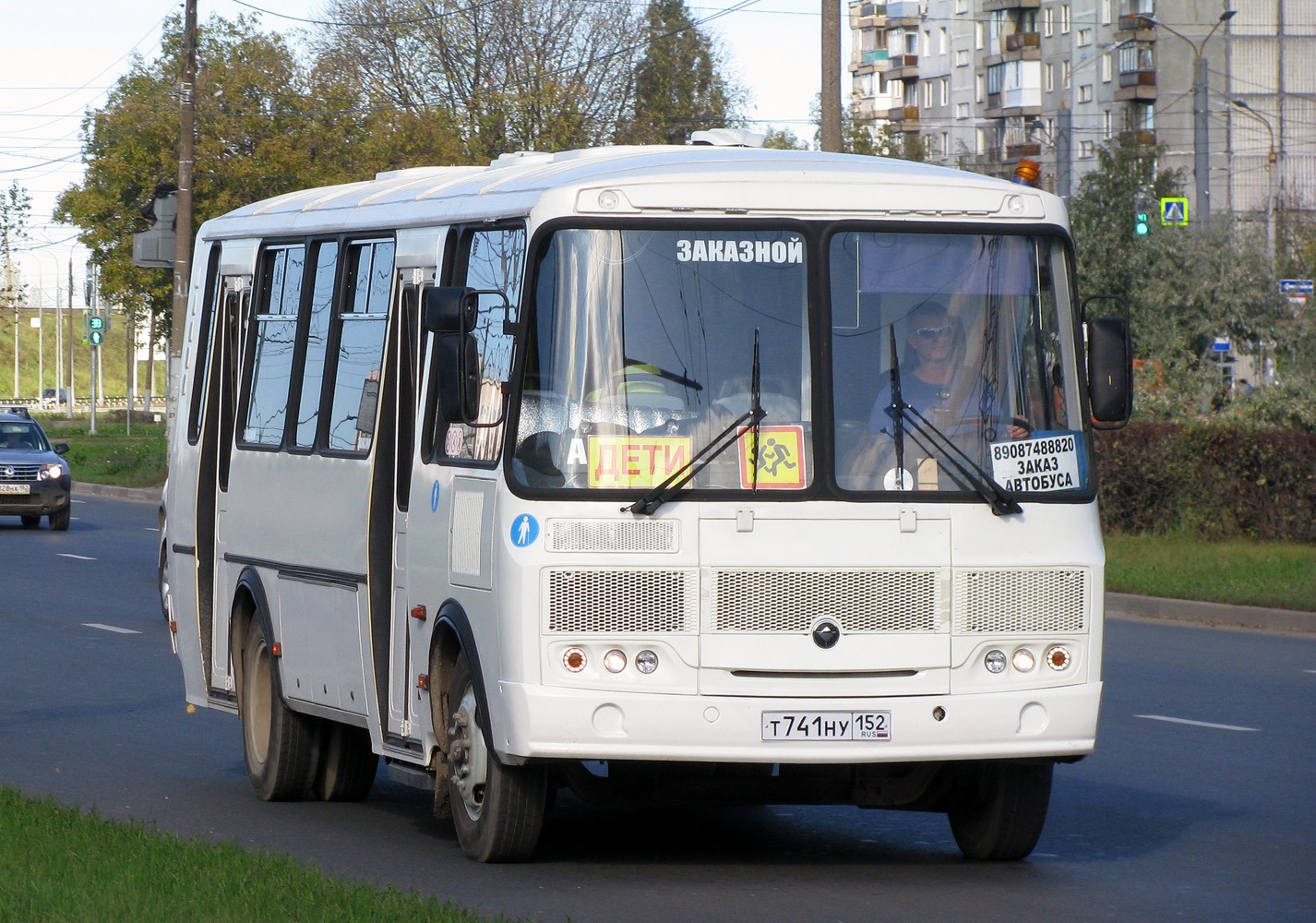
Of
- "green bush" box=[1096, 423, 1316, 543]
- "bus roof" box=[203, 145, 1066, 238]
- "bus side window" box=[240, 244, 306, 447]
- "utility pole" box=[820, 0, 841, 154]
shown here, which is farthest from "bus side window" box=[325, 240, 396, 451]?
"green bush" box=[1096, 423, 1316, 543]

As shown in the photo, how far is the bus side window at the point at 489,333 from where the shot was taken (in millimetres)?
7949

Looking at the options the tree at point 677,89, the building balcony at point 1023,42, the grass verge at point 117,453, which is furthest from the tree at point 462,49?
the building balcony at point 1023,42

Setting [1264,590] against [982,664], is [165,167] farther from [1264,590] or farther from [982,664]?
[982,664]

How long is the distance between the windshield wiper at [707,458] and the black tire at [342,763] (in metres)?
2.88

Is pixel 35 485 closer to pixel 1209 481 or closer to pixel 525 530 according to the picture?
pixel 1209 481

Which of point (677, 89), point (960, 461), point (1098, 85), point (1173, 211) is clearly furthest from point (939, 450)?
point (1098, 85)

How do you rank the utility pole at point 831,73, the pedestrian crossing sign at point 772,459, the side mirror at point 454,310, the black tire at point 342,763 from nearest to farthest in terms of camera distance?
1. the pedestrian crossing sign at point 772,459
2. the side mirror at point 454,310
3. the black tire at point 342,763
4. the utility pole at point 831,73

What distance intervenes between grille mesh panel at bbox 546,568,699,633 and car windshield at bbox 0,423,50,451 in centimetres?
2634

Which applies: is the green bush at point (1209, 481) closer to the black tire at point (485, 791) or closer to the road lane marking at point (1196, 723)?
the road lane marking at point (1196, 723)

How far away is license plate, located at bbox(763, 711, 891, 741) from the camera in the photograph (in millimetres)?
7590

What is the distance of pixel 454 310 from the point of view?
25.8 ft

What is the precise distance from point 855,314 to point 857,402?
31 centimetres

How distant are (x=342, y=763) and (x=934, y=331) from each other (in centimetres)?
358

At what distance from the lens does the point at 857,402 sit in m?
7.88
